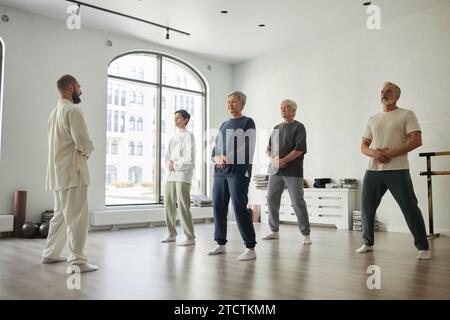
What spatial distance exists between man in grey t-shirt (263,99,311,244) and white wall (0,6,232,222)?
300 centimetres

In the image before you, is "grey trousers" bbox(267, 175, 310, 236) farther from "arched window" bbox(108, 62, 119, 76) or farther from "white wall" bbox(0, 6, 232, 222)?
"arched window" bbox(108, 62, 119, 76)

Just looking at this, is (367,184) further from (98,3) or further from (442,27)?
(98,3)

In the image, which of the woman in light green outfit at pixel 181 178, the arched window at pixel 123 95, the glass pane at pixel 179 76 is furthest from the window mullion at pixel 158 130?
the woman in light green outfit at pixel 181 178

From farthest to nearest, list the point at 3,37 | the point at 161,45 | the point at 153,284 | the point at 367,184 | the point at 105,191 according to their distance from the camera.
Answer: the point at 161,45 → the point at 105,191 → the point at 3,37 → the point at 367,184 → the point at 153,284

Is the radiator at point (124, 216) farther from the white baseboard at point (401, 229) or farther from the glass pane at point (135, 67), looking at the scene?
the white baseboard at point (401, 229)

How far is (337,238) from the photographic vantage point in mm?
4637

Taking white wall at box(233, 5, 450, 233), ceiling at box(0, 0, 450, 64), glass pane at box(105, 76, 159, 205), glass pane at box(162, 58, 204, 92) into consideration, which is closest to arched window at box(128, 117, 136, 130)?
glass pane at box(105, 76, 159, 205)

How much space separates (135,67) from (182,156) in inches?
128

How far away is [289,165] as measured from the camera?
409 cm

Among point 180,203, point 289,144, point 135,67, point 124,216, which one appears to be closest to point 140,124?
point 135,67

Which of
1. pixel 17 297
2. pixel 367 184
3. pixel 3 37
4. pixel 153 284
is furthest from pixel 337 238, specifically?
pixel 3 37

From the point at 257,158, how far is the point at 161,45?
8.80 ft

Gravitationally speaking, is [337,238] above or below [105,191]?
below

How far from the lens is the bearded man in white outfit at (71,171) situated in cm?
274
